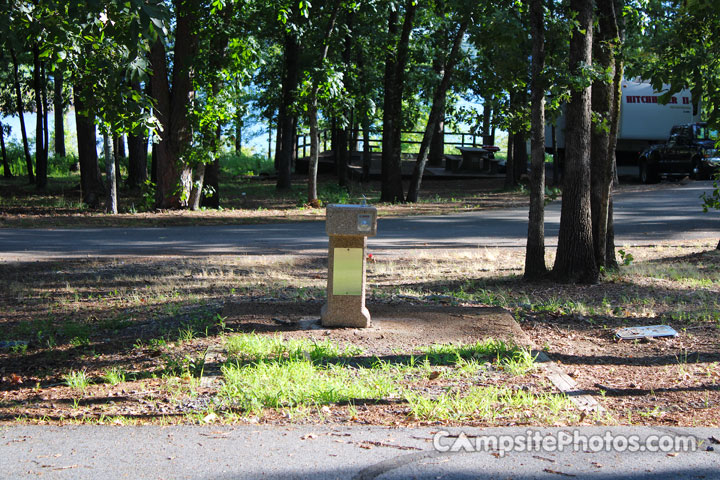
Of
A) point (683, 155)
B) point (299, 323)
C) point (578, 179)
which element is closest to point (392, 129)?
point (683, 155)

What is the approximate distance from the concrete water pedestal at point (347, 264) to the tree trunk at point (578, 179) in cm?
377

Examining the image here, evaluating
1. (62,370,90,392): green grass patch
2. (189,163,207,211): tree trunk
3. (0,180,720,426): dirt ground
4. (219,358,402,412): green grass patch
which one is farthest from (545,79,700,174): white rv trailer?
(62,370,90,392): green grass patch

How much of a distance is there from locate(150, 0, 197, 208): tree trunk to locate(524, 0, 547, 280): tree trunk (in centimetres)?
1122

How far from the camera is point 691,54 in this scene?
9422 millimetres

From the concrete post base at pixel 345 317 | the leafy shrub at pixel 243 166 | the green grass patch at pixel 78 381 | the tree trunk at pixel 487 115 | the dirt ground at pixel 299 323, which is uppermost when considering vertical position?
the tree trunk at pixel 487 115

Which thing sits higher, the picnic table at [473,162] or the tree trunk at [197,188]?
the picnic table at [473,162]

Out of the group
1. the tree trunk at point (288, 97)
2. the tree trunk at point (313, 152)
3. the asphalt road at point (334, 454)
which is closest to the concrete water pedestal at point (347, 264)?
the asphalt road at point (334, 454)

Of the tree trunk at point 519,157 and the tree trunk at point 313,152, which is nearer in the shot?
the tree trunk at point 313,152

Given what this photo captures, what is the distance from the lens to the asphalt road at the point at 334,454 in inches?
145

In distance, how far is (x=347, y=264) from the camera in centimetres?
684

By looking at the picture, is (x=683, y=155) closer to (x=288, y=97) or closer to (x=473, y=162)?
(x=473, y=162)

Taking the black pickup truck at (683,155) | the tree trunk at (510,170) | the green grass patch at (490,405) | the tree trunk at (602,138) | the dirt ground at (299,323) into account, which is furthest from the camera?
the tree trunk at (510,170)

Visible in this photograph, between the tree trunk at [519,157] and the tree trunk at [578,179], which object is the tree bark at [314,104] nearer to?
the tree trunk at [519,157]

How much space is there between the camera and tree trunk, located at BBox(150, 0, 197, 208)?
19.0m
